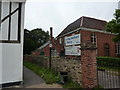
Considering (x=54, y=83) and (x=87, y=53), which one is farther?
(x=54, y=83)

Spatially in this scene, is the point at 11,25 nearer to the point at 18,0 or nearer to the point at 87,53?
the point at 18,0

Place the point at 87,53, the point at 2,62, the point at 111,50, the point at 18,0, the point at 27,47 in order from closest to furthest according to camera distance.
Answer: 1. the point at 87,53
2. the point at 2,62
3. the point at 18,0
4. the point at 111,50
5. the point at 27,47

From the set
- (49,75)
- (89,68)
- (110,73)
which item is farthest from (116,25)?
(89,68)

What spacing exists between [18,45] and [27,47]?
27.3 metres

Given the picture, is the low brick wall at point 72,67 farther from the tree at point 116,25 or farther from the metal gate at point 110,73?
the tree at point 116,25

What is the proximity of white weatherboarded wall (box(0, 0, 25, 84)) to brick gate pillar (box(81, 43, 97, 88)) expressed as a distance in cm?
330

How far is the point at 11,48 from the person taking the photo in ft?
21.7

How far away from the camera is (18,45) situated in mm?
6824

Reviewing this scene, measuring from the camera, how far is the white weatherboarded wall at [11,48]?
21.1 feet

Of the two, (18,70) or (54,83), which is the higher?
(18,70)

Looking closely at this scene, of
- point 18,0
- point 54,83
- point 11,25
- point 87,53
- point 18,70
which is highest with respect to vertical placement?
point 18,0

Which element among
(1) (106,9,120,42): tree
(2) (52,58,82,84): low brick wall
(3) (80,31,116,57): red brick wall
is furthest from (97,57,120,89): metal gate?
(3) (80,31,116,57): red brick wall

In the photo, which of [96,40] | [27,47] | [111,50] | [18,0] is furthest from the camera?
[27,47]

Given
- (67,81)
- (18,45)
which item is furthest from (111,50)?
(18,45)
